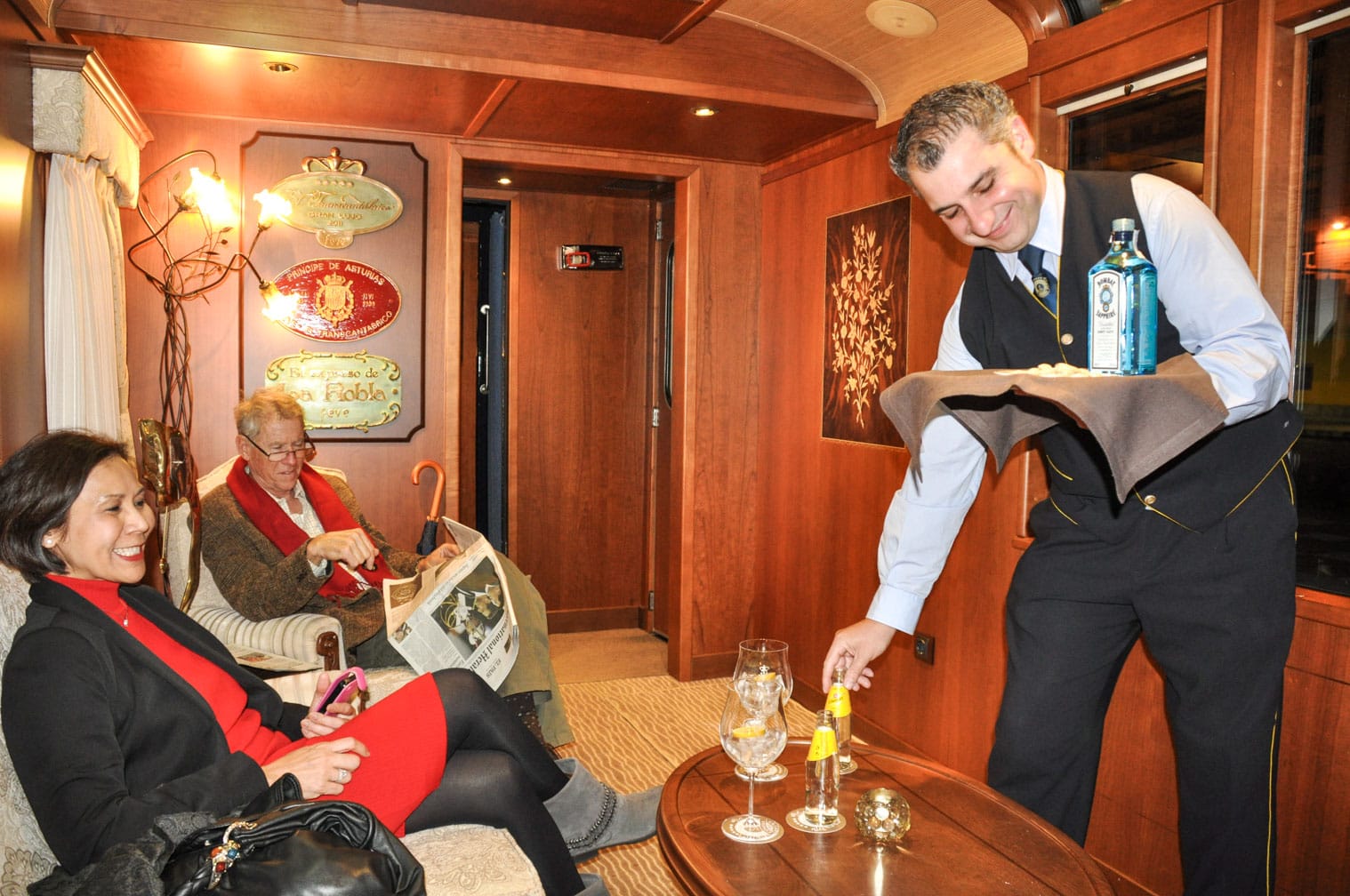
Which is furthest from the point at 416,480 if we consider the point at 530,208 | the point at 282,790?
the point at 282,790

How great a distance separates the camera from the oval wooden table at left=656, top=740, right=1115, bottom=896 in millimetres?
1343

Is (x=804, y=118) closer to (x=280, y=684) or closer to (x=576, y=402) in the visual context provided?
(x=576, y=402)

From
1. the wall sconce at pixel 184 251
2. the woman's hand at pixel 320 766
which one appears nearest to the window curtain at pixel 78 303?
the wall sconce at pixel 184 251

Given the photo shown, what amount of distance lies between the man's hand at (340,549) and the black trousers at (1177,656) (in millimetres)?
1798

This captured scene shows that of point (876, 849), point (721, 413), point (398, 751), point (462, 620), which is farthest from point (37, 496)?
point (721, 413)

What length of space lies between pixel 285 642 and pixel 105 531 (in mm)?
1148

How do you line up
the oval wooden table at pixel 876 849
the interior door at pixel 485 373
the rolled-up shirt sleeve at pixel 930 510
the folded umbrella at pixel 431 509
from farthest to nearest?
the interior door at pixel 485 373, the folded umbrella at pixel 431 509, the rolled-up shirt sleeve at pixel 930 510, the oval wooden table at pixel 876 849

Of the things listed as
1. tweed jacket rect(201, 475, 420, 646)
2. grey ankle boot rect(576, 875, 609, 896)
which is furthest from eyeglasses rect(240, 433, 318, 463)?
grey ankle boot rect(576, 875, 609, 896)

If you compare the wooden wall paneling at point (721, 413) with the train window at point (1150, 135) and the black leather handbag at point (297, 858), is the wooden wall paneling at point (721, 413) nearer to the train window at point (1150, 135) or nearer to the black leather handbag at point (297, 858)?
the train window at point (1150, 135)

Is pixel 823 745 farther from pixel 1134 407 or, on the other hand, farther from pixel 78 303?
pixel 78 303

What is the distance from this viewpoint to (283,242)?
3.83 metres

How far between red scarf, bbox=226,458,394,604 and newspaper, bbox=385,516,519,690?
333mm

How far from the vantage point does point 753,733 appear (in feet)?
5.00

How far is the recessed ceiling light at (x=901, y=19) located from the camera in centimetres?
310
